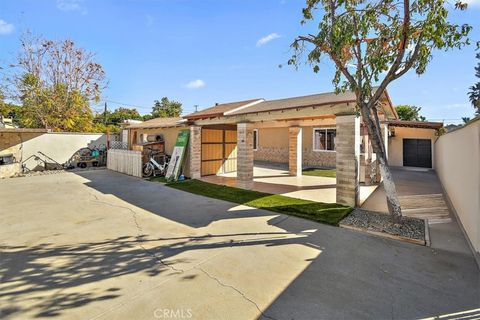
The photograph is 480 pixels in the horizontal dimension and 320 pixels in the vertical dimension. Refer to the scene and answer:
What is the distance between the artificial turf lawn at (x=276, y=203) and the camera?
646 centimetres

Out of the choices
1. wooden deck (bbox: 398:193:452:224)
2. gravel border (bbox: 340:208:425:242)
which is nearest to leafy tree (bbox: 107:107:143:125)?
gravel border (bbox: 340:208:425:242)

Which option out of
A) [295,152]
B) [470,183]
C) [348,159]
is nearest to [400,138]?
[295,152]

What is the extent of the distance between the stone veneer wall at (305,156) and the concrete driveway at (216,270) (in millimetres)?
12856

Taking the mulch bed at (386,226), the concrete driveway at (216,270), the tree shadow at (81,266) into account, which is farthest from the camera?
the mulch bed at (386,226)

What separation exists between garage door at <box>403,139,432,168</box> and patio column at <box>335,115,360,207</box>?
1342cm

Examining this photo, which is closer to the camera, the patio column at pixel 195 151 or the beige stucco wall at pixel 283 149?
the patio column at pixel 195 151

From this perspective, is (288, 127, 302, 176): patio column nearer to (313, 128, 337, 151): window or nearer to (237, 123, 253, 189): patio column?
(237, 123, 253, 189): patio column

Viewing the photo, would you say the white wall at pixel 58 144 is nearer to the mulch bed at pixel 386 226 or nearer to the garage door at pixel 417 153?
the mulch bed at pixel 386 226

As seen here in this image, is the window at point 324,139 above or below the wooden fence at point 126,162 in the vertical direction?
above

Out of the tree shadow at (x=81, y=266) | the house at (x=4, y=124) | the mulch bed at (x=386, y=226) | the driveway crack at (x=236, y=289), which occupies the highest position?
the house at (x=4, y=124)

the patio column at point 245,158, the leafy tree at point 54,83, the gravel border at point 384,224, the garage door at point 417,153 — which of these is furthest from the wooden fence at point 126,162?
the garage door at point 417,153

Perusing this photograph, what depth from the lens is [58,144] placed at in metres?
16.0

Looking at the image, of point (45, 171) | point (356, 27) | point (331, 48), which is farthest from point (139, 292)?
point (45, 171)

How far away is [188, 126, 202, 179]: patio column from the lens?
12.3 meters
